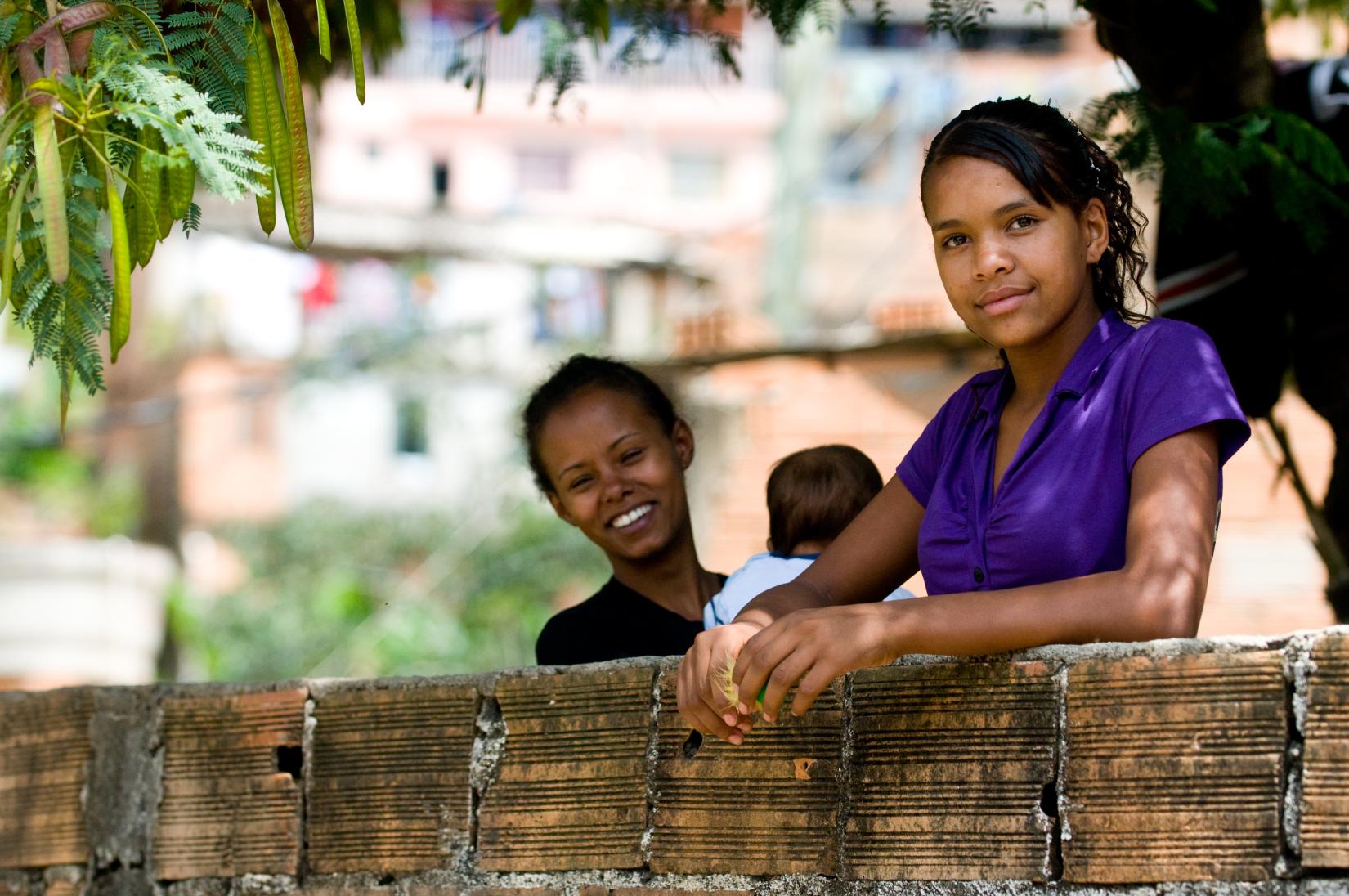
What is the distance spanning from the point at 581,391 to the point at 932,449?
1.33m

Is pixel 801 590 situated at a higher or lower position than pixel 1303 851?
higher

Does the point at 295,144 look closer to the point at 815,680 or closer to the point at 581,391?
the point at 815,680

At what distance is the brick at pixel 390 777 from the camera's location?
3123mm

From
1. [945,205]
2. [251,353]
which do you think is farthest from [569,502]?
[251,353]

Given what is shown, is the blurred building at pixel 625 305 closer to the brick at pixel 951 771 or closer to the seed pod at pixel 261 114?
the seed pod at pixel 261 114

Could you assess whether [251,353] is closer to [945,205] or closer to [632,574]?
[632,574]

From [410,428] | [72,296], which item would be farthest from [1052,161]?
[410,428]

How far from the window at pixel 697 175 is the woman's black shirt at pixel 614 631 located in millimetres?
26693

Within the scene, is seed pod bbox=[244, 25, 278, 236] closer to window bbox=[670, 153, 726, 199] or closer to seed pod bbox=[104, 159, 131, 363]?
seed pod bbox=[104, 159, 131, 363]

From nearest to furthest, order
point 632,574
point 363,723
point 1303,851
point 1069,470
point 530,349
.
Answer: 1. point 1303,851
2. point 1069,470
3. point 363,723
4. point 632,574
5. point 530,349

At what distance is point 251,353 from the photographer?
1972 cm

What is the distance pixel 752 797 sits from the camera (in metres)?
2.75

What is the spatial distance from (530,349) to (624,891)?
16.3 metres

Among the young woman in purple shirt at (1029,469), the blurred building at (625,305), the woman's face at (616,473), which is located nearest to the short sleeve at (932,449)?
the young woman in purple shirt at (1029,469)
